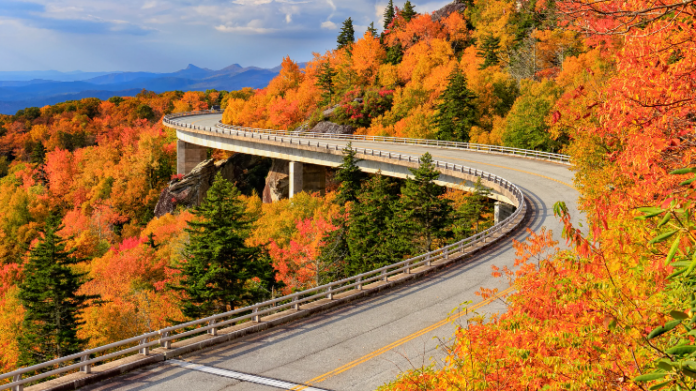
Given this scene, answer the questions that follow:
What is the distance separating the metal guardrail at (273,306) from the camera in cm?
1227

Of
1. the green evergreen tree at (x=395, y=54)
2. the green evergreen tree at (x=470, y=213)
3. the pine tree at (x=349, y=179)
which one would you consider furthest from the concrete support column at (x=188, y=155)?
the green evergreen tree at (x=470, y=213)

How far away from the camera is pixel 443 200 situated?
3644 centimetres

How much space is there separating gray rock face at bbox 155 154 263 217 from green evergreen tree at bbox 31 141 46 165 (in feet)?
143

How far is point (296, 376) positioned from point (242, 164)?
74.0m

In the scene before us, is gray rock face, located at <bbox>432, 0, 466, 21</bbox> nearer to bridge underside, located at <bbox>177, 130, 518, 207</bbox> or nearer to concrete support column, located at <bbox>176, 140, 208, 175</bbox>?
bridge underside, located at <bbox>177, 130, 518, 207</bbox>

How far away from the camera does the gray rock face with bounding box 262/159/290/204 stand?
240 ft

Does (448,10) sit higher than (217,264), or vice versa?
(448,10)

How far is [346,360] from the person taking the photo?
14070mm

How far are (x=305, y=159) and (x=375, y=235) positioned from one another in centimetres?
2607

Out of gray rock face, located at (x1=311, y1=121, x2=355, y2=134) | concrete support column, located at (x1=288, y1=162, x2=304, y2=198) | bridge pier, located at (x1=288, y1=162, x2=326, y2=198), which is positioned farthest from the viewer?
gray rock face, located at (x1=311, y1=121, x2=355, y2=134)

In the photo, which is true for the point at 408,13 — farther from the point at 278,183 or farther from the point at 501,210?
the point at 501,210

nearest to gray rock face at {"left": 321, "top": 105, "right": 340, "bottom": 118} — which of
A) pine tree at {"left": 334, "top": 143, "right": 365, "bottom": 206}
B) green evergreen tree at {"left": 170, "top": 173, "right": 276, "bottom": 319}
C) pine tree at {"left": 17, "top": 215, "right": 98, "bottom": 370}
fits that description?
pine tree at {"left": 334, "top": 143, "right": 365, "bottom": 206}

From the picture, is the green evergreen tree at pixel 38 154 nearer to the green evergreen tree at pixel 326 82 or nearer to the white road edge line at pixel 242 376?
the green evergreen tree at pixel 326 82

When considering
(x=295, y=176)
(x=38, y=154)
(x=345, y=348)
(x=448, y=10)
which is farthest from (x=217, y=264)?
(x=38, y=154)
